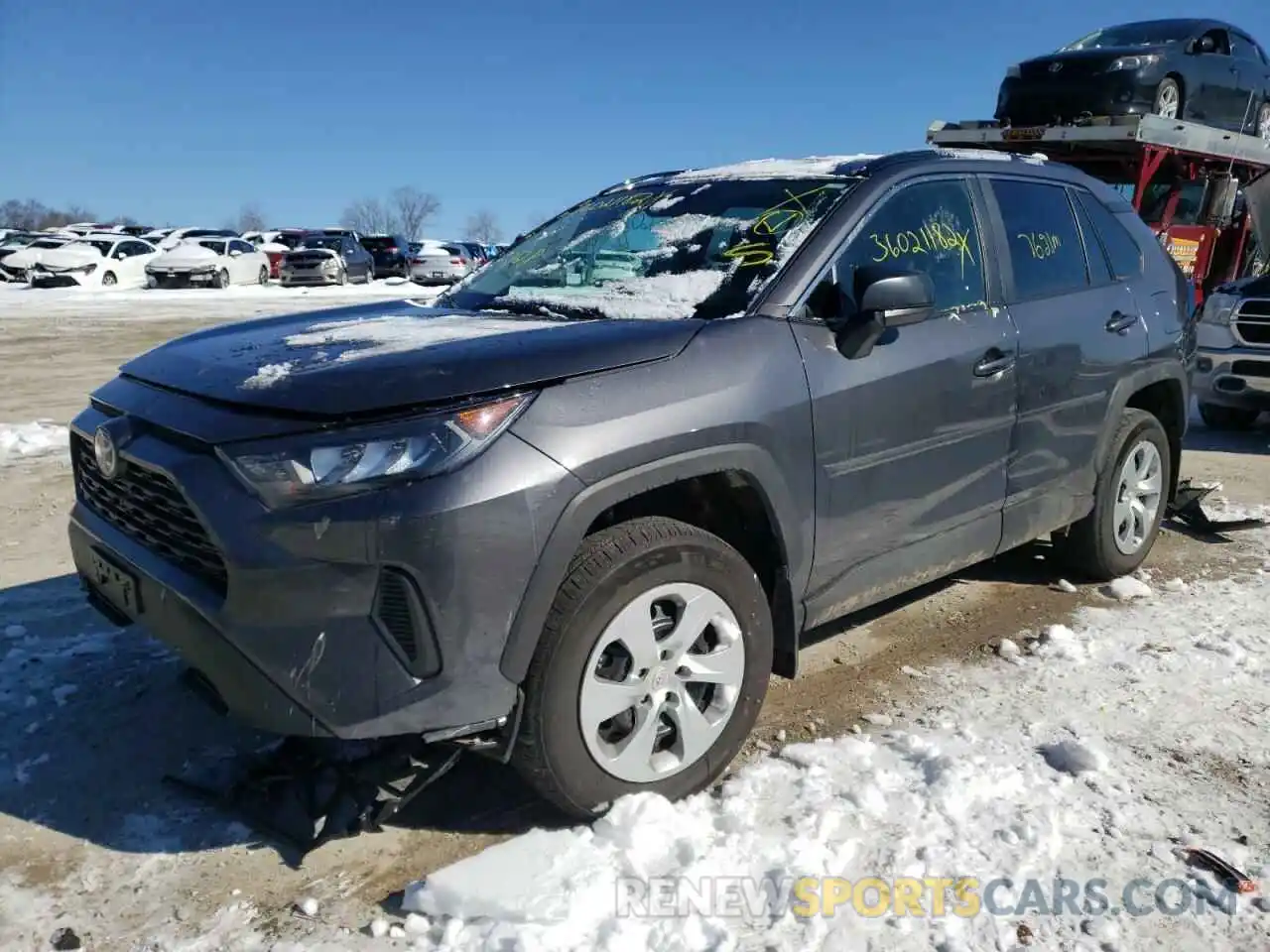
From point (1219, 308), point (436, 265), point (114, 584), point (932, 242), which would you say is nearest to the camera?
point (114, 584)

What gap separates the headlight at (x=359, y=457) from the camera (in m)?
2.31

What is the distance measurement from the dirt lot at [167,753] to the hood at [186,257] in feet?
77.7

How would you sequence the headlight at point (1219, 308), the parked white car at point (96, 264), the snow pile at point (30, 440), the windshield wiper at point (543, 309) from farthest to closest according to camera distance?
the parked white car at point (96, 264), the headlight at point (1219, 308), the snow pile at point (30, 440), the windshield wiper at point (543, 309)

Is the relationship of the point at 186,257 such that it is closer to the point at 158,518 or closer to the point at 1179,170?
the point at 1179,170

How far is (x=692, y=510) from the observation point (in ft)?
9.87

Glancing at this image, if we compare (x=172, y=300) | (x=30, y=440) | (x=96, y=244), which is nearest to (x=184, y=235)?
(x=96, y=244)

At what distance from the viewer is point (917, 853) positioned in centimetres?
262

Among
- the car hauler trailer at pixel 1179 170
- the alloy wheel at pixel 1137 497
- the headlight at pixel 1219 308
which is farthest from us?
the car hauler trailer at pixel 1179 170

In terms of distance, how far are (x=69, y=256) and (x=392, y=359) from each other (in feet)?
94.0

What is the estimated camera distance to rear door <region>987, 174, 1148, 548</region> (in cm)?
382

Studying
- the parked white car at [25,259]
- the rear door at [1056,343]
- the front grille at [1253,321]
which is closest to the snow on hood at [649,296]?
the rear door at [1056,343]

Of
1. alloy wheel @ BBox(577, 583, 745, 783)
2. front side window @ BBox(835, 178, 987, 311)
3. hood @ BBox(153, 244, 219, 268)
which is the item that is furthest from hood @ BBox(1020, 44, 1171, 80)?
hood @ BBox(153, 244, 219, 268)

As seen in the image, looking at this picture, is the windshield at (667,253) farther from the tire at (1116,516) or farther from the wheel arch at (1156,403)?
the tire at (1116,516)

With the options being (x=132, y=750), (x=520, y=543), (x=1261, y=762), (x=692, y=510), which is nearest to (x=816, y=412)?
(x=692, y=510)
